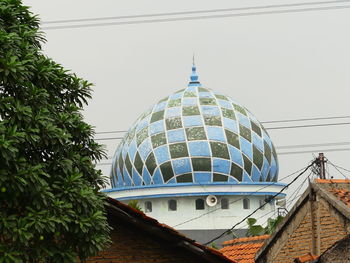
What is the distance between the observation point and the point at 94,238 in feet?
48.4

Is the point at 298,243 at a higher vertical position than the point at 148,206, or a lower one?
lower

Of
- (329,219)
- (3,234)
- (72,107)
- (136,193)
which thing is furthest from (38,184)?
(136,193)

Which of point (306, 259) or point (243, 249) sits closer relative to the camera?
point (306, 259)

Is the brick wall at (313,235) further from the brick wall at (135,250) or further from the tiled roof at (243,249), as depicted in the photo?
the brick wall at (135,250)

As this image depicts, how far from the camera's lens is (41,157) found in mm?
14438

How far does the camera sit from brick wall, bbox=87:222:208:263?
62.9ft

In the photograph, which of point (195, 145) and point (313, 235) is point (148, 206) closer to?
point (195, 145)

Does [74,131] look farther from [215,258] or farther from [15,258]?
[215,258]

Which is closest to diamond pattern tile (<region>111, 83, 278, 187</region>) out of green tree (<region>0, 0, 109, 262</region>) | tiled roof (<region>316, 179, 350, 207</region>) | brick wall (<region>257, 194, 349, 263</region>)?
brick wall (<region>257, 194, 349, 263</region>)

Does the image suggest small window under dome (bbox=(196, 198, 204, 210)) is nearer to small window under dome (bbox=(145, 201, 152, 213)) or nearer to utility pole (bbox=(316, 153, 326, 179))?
small window under dome (bbox=(145, 201, 152, 213))

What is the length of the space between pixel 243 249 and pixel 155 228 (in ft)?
39.4

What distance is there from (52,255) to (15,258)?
0.73m

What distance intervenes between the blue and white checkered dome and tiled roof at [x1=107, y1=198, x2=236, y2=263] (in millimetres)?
52656

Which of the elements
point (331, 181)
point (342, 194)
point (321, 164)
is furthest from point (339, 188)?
point (321, 164)
